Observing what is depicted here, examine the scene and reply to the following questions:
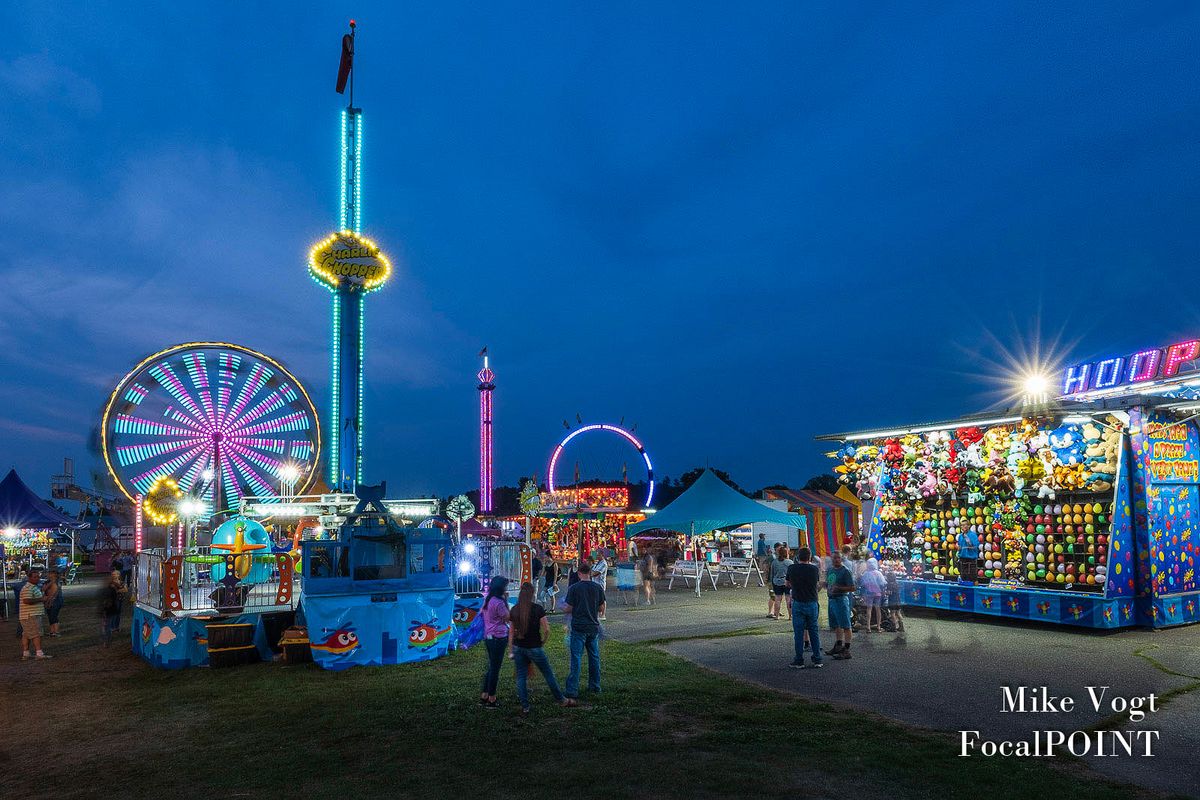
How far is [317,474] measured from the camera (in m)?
30.6

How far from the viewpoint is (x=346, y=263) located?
1294 inches

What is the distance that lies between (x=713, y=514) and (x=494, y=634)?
1427cm

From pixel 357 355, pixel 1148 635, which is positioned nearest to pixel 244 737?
pixel 1148 635

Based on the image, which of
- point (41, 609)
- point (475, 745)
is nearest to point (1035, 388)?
point (475, 745)

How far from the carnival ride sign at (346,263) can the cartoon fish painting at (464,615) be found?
22.4 meters

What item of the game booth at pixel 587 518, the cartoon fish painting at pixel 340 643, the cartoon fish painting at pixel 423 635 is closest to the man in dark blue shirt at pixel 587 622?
the cartoon fish painting at pixel 423 635

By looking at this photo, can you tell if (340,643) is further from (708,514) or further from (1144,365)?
(1144,365)

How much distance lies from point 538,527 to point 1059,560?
3658 centimetres

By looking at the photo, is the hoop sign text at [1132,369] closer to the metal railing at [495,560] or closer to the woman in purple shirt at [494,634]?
the metal railing at [495,560]

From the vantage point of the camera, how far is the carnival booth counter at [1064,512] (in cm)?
1302

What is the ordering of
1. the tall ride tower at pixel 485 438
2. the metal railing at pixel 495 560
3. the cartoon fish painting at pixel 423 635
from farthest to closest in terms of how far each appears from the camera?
the tall ride tower at pixel 485 438, the metal railing at pixel 495 560, the cartoon fish painting at pixel 423 635

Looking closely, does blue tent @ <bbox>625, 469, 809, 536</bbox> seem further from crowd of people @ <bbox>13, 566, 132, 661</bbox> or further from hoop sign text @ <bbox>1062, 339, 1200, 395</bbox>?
crowd of people @ <bbox>13, 566, 132, 661</bbox>

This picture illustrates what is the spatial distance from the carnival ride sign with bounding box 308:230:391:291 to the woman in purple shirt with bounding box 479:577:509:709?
26.6 meters

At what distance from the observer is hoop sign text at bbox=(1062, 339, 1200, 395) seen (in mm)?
13281
